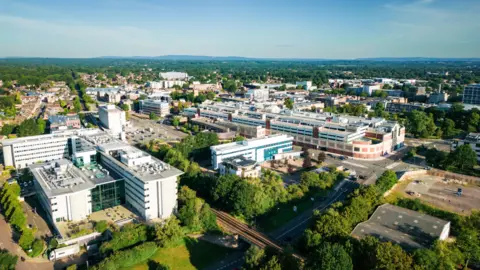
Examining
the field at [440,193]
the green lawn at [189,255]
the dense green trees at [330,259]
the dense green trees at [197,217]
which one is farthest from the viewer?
the field at [440,193]

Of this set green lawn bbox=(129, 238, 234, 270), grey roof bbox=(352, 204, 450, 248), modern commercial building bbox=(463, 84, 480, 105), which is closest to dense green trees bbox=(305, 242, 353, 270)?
grey roof bbox=(352, 204, 450, 248)

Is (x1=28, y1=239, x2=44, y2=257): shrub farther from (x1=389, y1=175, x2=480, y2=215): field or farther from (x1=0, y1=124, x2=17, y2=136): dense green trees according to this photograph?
(x1=0, y1=124, x2=17, y2=136): dense green trees

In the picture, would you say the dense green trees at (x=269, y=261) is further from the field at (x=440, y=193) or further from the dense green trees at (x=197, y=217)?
the field at (x=440, y=193)

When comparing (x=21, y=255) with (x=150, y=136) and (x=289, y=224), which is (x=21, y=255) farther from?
(x=150, y=136)

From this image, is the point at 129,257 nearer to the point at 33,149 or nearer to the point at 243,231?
the point at 243,231

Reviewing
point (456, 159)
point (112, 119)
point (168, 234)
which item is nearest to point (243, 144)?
point (168, 234)

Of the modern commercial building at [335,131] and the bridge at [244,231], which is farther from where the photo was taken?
the modern commercial building at [335,131]

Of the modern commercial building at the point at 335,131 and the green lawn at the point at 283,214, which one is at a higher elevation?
the modern commercial building at the point at 335,131

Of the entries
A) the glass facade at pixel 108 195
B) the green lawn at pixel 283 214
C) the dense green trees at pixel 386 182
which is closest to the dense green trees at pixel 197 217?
the green lawn at pixel 283 214
